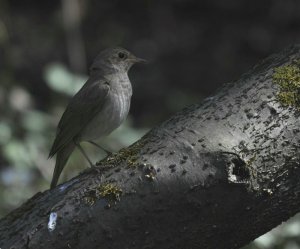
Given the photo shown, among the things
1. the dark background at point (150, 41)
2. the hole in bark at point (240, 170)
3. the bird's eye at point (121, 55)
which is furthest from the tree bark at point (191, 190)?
the dark background at point (150, 41)

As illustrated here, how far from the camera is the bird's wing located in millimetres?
3883

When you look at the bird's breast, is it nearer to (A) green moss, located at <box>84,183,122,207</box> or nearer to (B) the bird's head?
(B) the bird's head

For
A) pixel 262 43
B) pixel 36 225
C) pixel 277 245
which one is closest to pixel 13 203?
pixel 277 245

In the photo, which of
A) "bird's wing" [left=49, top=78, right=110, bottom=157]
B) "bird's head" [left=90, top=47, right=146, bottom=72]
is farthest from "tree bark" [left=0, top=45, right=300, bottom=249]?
"bird's head" [left=90, top=47, right=146, bottom=72]

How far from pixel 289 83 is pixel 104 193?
0.79 metres

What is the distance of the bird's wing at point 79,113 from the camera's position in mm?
3883

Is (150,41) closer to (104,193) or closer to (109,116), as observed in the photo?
(109,116)

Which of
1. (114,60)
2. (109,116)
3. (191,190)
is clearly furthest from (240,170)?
(114,60)

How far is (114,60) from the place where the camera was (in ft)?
14.3

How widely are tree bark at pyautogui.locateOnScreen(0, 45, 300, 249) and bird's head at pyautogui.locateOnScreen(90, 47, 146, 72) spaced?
165 centimetres

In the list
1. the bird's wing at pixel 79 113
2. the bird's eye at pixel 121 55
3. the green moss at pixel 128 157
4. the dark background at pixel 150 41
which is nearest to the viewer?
the green moss at pixel 128 157

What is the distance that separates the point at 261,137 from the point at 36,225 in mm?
855

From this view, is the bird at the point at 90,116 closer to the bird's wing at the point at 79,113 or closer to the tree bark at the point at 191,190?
the bird's wing at the point at 79,113

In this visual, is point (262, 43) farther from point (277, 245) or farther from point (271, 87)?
point (271, 87)
